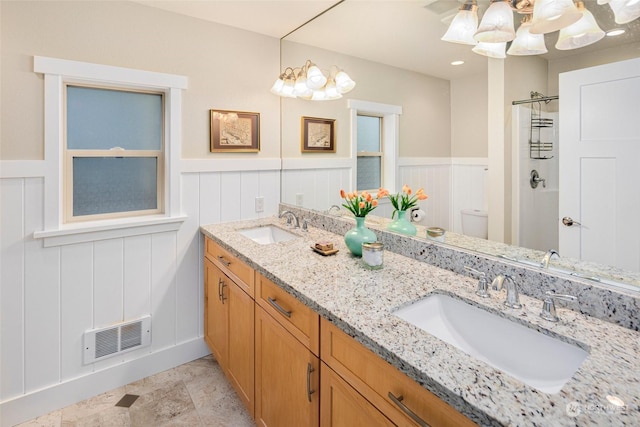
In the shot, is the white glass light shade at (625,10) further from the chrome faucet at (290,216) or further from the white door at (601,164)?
the chrome faucet at (290,216)

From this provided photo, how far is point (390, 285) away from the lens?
1.26m

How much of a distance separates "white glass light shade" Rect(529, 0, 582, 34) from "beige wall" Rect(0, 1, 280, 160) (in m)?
1.83

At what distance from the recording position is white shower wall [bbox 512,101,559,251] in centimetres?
114

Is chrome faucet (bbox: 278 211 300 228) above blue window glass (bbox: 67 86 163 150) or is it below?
below

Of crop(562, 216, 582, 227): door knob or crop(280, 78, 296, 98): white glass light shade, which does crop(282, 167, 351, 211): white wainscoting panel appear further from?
crop(562, 216, 582, 227): door knob

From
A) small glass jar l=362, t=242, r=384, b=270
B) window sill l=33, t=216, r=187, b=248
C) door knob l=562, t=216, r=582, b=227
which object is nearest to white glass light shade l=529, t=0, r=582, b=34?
door knob l=562, t=216, r=582, b=227

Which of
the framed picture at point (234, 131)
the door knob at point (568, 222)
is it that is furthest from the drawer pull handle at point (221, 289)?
the door knob at point (568, 222)

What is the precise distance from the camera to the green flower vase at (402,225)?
166 cm

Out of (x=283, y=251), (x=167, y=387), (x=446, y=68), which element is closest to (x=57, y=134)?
(x=283, y=251)

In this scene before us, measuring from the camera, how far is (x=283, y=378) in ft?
4.36

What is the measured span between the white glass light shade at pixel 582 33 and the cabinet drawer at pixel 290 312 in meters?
1.20

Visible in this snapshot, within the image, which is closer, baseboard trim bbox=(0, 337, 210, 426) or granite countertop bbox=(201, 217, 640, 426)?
granite countertop bbox=(201, 217, 640, 426)

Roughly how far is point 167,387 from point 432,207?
188 centimetres

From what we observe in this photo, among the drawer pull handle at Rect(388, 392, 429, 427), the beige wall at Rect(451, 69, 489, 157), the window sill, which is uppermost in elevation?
the beige wall at Rect(451, 69, 489, 157)
